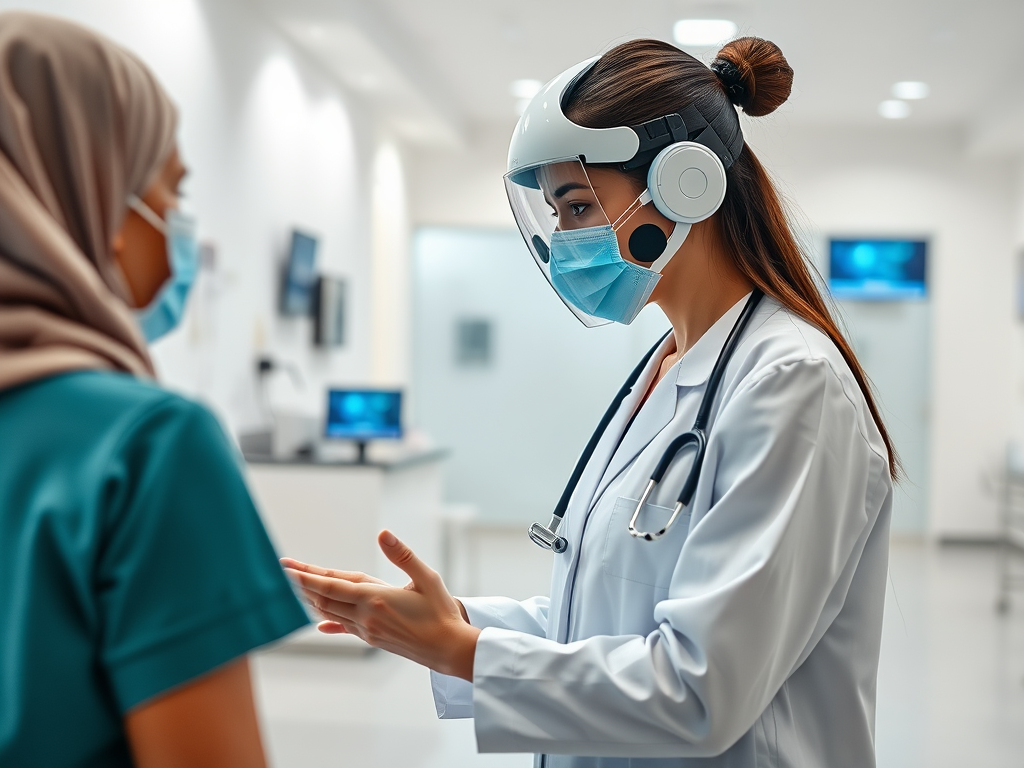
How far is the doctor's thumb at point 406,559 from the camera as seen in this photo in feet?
3.60

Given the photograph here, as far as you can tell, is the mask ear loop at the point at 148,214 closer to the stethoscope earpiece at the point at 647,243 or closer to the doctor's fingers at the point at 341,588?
the doctor's fingers at the point at 341,588

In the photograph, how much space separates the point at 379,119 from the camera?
750 cm

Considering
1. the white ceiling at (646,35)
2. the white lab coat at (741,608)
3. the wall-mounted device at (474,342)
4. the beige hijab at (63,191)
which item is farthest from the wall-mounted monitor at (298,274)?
the beige hijab at (63,191)

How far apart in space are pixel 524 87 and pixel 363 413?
3.62m

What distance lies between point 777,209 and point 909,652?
4133 mm

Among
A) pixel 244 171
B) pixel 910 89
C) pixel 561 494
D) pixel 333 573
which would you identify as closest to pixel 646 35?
pixel 910 89

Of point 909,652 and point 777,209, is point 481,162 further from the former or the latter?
point 777,209

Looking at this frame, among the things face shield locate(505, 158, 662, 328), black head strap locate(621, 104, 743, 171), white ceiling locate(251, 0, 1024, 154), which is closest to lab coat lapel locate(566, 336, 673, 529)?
face shield locate(505, 158, 662, 328)

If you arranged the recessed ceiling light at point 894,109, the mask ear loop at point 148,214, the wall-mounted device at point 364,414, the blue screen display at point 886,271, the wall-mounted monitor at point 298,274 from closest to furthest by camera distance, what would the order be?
the mask ear loop at point 148,214 < the wall-mounted device at point 364,414 < the wall-mounted monitor at point 298,274 < the recessed ceiling light at point 894,109 < the blue screen display at point 886,271

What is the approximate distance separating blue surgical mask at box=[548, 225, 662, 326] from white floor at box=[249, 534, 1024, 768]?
2.30 meters

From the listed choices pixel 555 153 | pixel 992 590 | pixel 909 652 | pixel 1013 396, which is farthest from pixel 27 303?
pixel 1013 396

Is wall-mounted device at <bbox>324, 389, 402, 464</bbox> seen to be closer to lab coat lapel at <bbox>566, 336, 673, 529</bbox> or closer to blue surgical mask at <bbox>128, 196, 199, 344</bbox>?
lab coat lapel at <bbox>566, 336, 673, 529</bbox>

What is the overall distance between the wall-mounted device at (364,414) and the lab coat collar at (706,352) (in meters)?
3.74

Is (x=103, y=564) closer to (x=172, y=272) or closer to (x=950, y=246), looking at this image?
(x=172, y=272)
